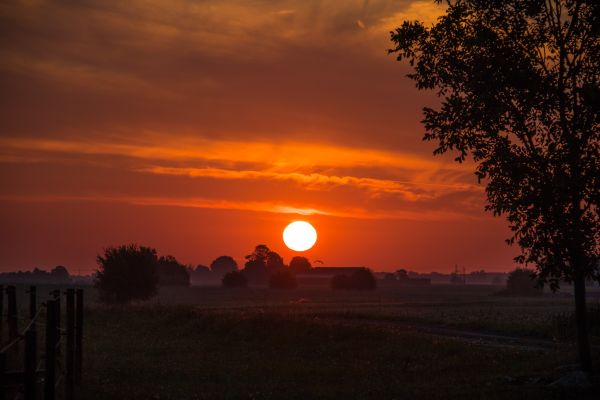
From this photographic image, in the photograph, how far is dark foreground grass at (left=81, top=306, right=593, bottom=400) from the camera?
2634 cm

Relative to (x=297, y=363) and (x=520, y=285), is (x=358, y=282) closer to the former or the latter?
(x=520, y=285)

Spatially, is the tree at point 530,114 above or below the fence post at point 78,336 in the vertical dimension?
above

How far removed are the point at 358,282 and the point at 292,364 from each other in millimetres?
162020

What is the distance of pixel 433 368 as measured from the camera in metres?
33.0

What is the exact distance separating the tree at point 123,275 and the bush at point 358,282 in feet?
341

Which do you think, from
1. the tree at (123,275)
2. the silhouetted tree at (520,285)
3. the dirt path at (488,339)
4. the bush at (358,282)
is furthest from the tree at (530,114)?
the bush at (358,282)

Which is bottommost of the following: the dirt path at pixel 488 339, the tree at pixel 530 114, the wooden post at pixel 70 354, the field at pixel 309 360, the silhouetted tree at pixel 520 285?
the silhouetted tree at pixel 520 285

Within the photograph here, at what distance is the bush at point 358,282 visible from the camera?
196 m

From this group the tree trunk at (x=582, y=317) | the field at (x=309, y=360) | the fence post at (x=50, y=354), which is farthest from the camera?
the field at (x=309, y=360)

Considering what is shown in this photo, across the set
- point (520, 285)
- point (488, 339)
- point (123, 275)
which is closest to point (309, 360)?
point (488, 339)

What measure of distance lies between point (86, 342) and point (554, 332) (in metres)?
31.9

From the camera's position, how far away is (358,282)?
196 metres

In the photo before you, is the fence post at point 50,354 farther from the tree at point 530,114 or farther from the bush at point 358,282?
the bush at point 358,282

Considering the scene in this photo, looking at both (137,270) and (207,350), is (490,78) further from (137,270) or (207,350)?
(137,270)
